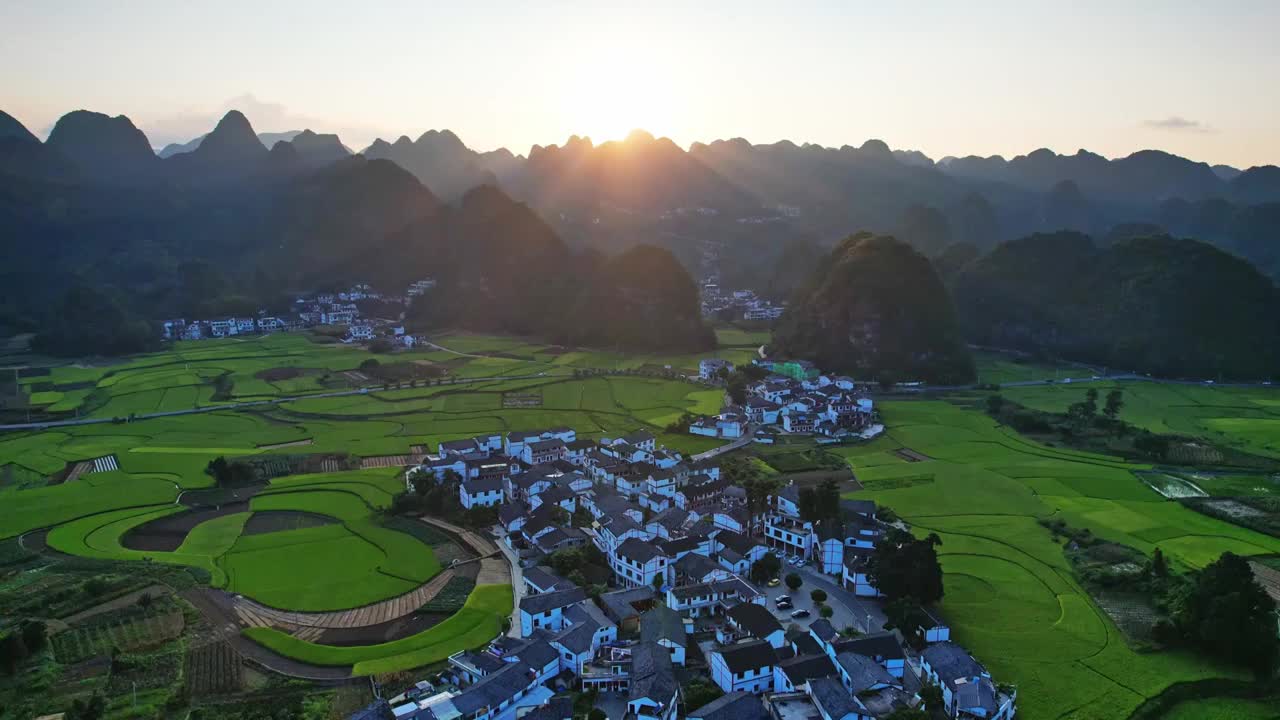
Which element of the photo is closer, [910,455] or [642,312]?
[910,455]

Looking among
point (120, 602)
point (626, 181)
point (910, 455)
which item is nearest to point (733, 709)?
point (120, 602)

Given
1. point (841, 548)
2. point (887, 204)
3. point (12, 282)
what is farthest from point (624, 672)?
point (887, 204)

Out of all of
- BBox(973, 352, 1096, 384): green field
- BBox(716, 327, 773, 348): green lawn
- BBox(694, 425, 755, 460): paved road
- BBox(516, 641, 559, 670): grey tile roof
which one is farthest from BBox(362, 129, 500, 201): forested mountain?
BBox(516, 641, 559, 670): grey tile roof

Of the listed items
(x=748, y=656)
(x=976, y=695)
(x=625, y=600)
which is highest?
(x=976, y=695)

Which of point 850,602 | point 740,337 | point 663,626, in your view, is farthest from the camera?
point 740,337

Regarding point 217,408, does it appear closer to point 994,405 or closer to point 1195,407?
point 994,405

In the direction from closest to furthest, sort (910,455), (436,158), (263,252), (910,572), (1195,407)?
(910,572) → (910,455) → (1195,407) → (263,252) → (436,158)

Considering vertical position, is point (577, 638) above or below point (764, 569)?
below
